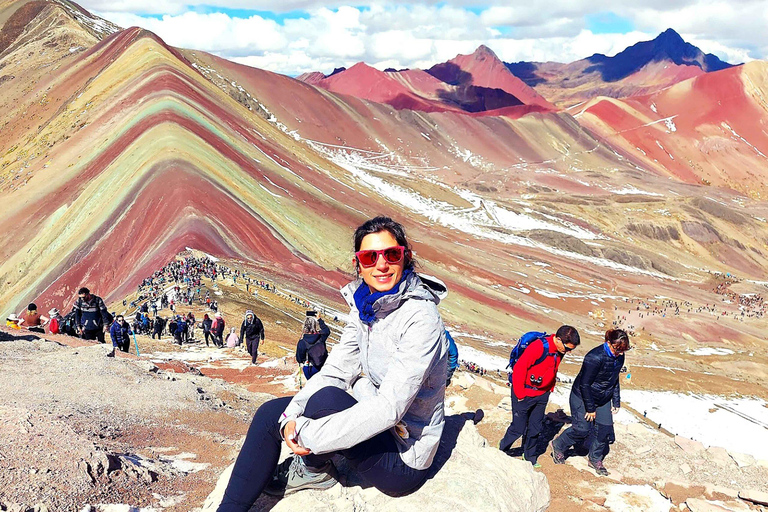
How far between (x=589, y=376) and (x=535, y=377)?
0.63 metres

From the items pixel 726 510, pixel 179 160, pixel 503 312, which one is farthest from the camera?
pixel 503 312

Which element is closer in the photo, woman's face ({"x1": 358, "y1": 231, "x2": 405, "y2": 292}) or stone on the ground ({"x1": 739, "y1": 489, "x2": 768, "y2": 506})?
woman's face ({"x1": 358, "y1": 231, "x2": 405, "y2": 292})

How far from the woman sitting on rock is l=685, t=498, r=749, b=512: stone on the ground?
297 cm

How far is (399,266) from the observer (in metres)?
3.74

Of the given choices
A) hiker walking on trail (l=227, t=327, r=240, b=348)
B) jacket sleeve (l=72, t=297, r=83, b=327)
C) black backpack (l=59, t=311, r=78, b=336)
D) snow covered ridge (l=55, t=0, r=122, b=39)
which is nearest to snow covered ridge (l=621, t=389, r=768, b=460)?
hiker walking on trail (l=227, t=327, r=240, b=348)

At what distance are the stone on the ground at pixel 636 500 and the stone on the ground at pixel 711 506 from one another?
0.20m

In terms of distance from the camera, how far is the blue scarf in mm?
3680

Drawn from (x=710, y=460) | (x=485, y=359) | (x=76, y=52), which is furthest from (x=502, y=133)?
(x=710, y=460)

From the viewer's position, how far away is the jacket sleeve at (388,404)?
347 cm

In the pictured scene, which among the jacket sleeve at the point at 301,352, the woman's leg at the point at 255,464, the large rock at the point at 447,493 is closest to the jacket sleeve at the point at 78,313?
the jacket sleeve at the point at 301,352

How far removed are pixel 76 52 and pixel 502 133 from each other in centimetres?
6672

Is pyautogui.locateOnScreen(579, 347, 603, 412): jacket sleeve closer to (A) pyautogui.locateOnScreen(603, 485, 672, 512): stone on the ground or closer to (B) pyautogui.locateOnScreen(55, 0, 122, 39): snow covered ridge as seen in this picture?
(A) pyautogui.locateOnScreen(603, 485, 672, 512): stone on the ground

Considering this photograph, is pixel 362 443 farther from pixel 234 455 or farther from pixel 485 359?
pixel 485 359

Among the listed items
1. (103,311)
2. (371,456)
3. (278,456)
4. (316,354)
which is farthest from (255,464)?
(103,311)
